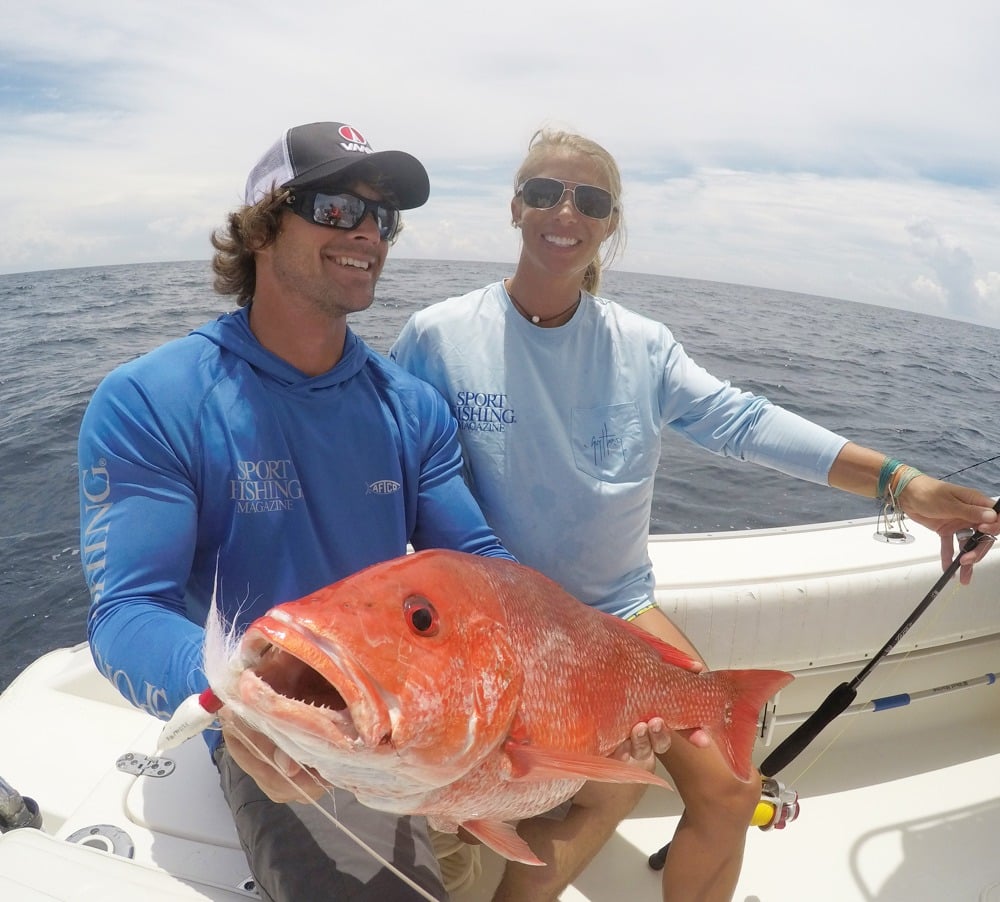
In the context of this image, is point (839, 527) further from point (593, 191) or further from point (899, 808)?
point (593, 191)

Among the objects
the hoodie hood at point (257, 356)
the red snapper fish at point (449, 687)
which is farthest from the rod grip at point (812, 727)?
the hoodie hood at point (257, 356)

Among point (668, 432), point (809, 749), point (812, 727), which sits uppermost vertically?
point (812, 727)

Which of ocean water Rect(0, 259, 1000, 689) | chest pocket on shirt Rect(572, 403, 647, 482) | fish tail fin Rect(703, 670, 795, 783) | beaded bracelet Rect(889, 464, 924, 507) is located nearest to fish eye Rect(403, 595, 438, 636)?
fish tail fin Rect(703, 670, 795, 783)

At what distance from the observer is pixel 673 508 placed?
7.80m

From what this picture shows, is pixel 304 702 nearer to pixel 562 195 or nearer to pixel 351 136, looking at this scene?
pixel 351 136

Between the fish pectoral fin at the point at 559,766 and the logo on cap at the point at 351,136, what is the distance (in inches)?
65.9

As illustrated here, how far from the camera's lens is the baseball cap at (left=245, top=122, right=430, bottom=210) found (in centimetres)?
198

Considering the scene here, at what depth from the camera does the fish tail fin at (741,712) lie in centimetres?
184

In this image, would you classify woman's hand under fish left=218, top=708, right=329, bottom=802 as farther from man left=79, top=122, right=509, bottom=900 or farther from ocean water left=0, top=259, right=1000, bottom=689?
ocean water left=0, top=259, right=1000, bottom=689

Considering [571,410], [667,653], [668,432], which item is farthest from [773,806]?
[668,432]

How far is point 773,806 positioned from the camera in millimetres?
2316

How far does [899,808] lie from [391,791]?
2.76m

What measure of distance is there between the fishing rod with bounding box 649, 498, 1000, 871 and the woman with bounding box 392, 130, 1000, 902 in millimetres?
322

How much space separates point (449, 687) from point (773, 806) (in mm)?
1725
